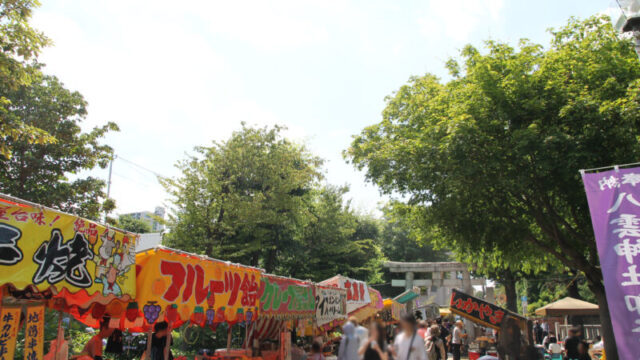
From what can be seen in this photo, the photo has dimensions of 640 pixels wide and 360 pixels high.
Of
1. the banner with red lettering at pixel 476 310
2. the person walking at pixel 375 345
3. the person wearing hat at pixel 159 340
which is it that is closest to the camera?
the person walking at pixel 375 345

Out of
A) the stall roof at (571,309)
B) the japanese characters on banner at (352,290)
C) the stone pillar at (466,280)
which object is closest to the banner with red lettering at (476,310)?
the japanese characters on banner at (352,290)

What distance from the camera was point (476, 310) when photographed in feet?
45.8

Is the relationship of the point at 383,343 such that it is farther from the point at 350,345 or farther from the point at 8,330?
the point at 8,330

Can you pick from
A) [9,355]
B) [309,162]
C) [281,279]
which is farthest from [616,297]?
[309,162]

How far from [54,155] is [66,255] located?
15.6 m

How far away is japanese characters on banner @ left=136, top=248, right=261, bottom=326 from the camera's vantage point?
267 inches

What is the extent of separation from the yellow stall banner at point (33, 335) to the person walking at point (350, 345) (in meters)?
4.34

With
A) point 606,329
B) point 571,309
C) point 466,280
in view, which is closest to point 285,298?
point 606,329

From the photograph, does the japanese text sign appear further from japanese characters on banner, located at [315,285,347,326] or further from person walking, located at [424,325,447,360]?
japanese characters on banner, located at [315,285,347,326]

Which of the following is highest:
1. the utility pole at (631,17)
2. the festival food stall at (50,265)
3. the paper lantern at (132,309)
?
the utility pole at (631,17)

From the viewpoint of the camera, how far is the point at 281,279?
11578 mm

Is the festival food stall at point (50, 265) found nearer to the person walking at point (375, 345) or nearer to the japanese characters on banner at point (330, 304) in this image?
the person walking at point (375, 345)

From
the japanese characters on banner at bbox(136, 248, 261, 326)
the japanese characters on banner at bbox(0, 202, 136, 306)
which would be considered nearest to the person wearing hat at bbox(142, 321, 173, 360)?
the japanese characters on banner at bbox(136, 248, 261, 326)

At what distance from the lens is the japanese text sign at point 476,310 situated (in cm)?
1380
